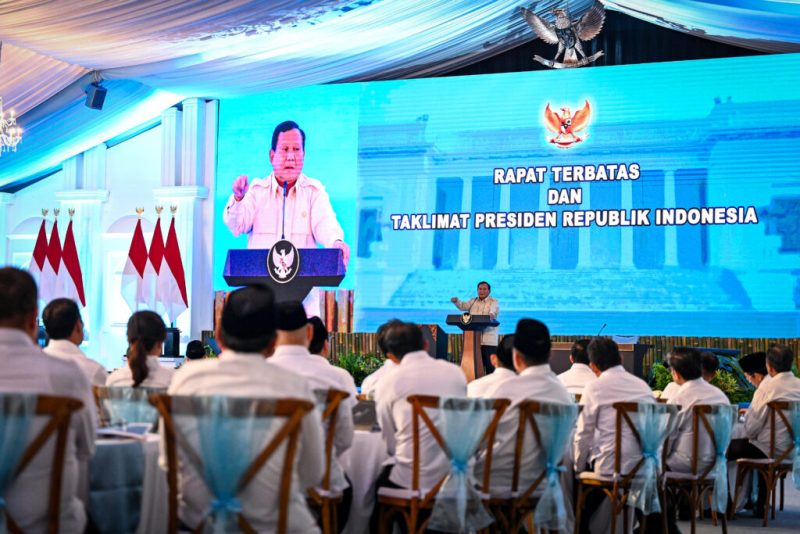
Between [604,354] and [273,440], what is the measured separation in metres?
2.40

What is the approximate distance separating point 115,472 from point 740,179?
902cm

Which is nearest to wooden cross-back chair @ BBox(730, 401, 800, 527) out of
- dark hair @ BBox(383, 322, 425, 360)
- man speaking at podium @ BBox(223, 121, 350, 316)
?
dark hair @ BBox(383, 322, 425, 360)

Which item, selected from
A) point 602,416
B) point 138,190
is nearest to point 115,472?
point 602,416

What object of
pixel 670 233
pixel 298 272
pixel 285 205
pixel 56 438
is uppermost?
pixel 285 205

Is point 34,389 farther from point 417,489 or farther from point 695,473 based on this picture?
point 695,473

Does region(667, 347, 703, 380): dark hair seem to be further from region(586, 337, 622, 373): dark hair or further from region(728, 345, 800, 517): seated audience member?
region(728, 345, 800, 517): seated audience member

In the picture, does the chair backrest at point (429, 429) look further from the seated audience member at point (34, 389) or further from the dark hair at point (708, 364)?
the dark hair at point (708, 364)

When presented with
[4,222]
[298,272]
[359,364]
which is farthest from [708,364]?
[4,222]

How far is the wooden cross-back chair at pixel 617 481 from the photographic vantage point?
13.9 ft

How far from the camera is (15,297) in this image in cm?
259

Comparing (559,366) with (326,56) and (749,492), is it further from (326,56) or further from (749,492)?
(326,56)

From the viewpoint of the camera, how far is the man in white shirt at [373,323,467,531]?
143 inches

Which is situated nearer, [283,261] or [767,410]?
[767,410]

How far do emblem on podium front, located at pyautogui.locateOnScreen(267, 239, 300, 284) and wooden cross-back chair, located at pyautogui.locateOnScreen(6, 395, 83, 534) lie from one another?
29.5 feet
